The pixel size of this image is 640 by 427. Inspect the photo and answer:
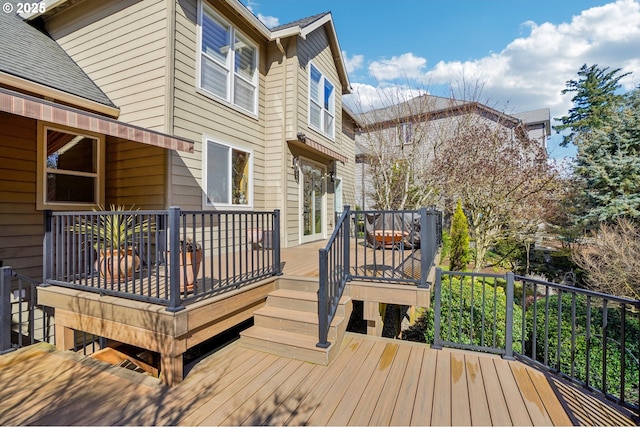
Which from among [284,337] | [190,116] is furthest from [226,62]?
[284,337]

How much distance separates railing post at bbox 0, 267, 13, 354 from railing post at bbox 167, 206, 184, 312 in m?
2.30

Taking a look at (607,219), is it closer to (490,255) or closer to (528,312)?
(490,255)

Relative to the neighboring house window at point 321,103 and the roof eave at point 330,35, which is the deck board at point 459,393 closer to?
the neighboring house window at point 321,103

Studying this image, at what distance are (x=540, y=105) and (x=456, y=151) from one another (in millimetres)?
17903

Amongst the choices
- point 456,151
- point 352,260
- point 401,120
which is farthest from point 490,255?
point 352,260

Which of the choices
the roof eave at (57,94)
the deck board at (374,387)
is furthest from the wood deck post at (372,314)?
the roof eave at (57,94)

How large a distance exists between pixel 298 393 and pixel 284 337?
0.83 meters

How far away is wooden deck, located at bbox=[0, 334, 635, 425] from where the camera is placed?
235 cm

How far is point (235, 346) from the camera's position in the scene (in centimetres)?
363

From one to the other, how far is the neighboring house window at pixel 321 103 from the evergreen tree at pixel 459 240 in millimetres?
4770

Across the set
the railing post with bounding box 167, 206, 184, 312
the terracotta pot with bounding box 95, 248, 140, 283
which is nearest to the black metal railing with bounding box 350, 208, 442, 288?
the railing post with bounding box 167, 206, 184, 312

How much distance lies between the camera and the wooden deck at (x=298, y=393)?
235 cm

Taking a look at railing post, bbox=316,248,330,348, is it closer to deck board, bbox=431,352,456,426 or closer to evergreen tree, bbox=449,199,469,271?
deck board, bbox=431,352,456,426

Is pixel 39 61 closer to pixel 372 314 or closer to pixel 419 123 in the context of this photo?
pixel 372 314
